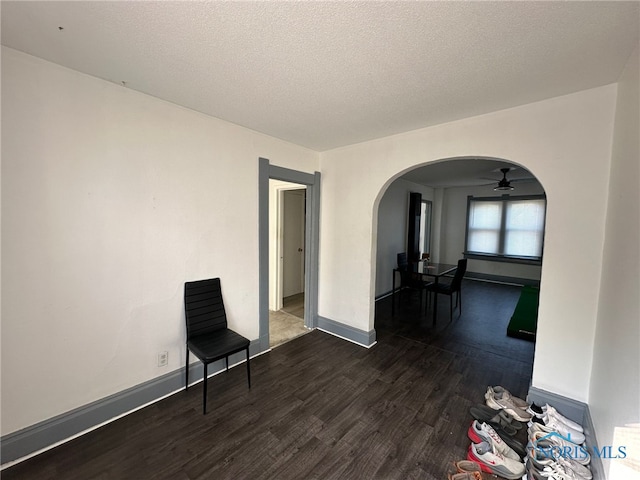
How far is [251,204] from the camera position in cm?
276

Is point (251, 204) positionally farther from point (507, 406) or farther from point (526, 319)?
point (526, 319)

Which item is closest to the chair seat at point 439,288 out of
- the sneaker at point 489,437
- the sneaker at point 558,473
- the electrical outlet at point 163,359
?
the sneaker at point 489,437

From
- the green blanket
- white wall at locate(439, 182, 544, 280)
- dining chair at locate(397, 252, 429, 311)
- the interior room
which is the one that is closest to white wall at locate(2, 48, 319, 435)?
the interior room

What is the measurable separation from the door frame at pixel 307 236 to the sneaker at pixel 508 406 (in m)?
2.15

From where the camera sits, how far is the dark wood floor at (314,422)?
5.16 feet

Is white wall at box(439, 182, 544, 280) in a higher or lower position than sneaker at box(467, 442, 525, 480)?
higher

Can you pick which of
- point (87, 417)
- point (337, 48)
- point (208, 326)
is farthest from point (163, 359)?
point (337, 48)

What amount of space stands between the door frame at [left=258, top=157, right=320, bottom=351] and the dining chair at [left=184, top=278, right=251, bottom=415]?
53cm

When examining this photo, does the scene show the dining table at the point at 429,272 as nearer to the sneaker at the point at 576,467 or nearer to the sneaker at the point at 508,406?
the sneaker at the point at 508,406

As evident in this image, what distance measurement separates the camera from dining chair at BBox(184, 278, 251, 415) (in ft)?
6.78

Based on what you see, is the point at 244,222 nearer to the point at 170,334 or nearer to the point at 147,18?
the point at 170,334

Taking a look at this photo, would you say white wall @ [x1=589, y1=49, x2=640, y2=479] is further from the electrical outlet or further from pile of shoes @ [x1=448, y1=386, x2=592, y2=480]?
the electrical outlet

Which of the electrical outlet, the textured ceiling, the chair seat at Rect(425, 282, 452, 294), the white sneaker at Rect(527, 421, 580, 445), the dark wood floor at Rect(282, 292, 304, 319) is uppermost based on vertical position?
the textured ceiling

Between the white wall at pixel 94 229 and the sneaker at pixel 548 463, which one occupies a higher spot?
the white wall at pixel 94 229
